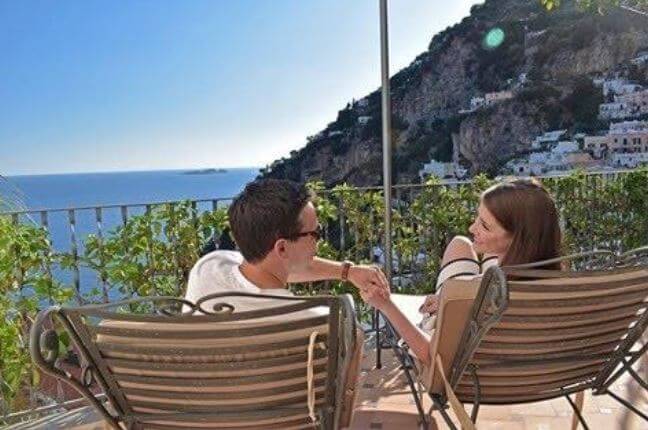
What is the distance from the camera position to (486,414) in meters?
2.88

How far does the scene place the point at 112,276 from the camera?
3.35 meters

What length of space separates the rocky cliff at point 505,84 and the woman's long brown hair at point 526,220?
36.8 metres

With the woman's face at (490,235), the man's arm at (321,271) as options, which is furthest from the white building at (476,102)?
the woman's face at (490,235)

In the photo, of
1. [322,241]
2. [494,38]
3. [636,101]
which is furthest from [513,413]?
[494,38]

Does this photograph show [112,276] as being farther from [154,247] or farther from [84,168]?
[84,168]

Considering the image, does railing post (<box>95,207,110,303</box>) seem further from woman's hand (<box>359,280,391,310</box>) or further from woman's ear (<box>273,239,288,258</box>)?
woman's ear (<box>273,239,288,258</box>)

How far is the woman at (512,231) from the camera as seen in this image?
1.97 metres

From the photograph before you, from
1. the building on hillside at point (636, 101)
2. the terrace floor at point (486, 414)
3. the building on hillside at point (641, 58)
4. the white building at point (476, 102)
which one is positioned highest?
the building on hillside at point (641, 58)

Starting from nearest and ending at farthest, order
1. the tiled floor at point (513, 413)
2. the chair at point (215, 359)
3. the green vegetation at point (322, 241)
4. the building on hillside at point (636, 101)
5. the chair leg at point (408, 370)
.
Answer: the chair at point (215, 359), the chair leg at point (408, 370), the tiled floor at point (513, 413), the green vegetation at point (322, 241), the building on hillside at point (636, 101)

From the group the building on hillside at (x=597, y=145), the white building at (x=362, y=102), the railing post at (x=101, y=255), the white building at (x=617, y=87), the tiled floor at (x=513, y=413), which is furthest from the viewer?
the white building at (x=617, y=87)

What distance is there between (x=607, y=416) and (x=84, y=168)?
23.6 metres

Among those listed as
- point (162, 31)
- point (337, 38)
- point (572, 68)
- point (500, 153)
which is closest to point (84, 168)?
point (162, 31)

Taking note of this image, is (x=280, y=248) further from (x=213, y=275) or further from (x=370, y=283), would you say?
(x=370, y=283)

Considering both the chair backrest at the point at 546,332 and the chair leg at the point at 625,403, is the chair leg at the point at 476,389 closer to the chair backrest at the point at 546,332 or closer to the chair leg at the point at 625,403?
the chair backrest at the point at 546,332
